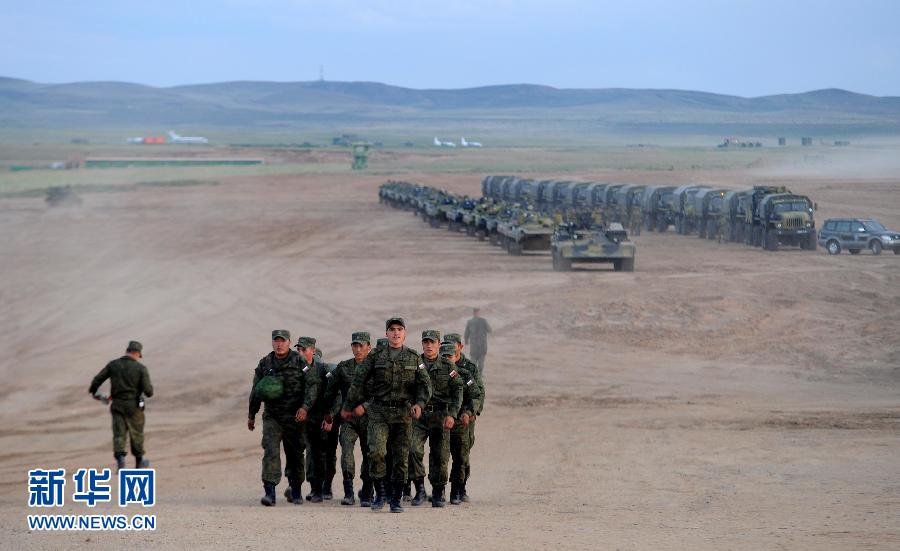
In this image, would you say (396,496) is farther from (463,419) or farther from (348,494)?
(463,419)

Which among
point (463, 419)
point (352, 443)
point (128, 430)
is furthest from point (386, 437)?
point (128, 430)

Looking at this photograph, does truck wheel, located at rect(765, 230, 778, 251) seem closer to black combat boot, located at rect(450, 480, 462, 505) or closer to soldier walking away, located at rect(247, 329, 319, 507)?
black combat boot, located at rect(450, 480, 462, 505)

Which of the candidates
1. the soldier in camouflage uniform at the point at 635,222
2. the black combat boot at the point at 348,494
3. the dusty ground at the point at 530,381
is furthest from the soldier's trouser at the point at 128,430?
the soldier in camouflage uniform at the point at 635,222

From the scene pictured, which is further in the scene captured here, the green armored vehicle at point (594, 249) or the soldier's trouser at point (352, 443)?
the green armored vehicle at point (594, 249)

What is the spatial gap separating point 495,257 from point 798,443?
2307 cm

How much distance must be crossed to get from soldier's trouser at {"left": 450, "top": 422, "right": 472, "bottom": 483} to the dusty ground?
0.39 metres

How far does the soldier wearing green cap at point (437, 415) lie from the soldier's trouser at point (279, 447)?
3.43 ft

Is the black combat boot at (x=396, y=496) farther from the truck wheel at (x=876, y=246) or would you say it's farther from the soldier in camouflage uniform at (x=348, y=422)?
the truck wheel at (x=876, y=246)

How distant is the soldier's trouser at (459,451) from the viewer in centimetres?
1237

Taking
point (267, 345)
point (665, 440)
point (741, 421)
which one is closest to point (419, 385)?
point (665, 440)

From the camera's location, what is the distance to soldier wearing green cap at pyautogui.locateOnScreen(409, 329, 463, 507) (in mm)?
11969

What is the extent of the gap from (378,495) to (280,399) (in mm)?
1186

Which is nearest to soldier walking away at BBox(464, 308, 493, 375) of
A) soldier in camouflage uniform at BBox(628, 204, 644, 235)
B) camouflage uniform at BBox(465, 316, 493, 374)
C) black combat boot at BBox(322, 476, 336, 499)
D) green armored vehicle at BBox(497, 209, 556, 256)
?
camouflage uniform at BBox(465, 316, 493, 374)

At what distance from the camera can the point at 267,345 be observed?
77.2 feet
